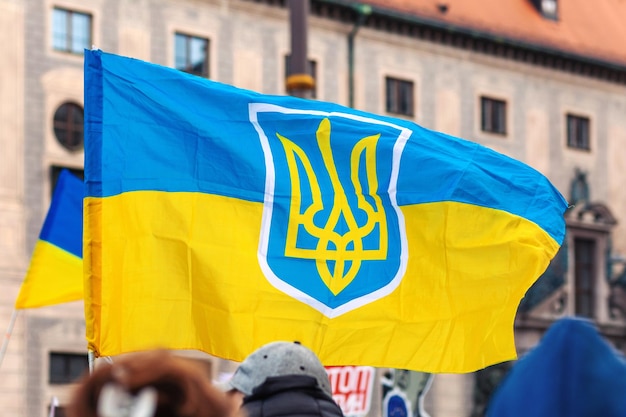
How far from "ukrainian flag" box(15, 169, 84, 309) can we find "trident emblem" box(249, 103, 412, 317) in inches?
341

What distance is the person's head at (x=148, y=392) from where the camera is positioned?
11.7 ft

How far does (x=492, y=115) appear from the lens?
1566 inches

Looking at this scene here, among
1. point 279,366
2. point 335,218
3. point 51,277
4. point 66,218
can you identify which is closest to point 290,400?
point 279,366

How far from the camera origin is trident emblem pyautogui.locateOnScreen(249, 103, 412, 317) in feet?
31.4

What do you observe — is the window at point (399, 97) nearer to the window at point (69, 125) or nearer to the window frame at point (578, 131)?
the window frame at point (578, 131)

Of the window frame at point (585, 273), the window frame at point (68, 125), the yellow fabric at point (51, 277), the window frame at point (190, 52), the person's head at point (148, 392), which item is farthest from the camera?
the window frame at point (585, 273)

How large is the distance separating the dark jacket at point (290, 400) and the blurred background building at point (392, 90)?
25.2 meters

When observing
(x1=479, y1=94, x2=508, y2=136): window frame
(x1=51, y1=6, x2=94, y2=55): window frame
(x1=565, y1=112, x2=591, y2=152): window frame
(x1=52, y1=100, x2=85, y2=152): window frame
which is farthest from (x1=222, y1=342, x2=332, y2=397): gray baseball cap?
(x1=565, y1=112, x2=591, y2=152): window frame

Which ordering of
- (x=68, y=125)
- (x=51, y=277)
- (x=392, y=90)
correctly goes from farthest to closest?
(x=392, y=90)
(x=68, y=125)
(x=51, y=277)

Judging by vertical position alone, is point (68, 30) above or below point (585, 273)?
above

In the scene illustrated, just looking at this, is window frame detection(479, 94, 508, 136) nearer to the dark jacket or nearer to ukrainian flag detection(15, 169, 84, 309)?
ukrainian flag detection(15, 169, 84, 309)

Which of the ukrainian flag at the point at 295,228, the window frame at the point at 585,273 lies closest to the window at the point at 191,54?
the window frame at the point at 585,273

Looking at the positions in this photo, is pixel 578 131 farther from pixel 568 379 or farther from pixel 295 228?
pixel 568 379

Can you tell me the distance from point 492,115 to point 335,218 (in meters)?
30.4
